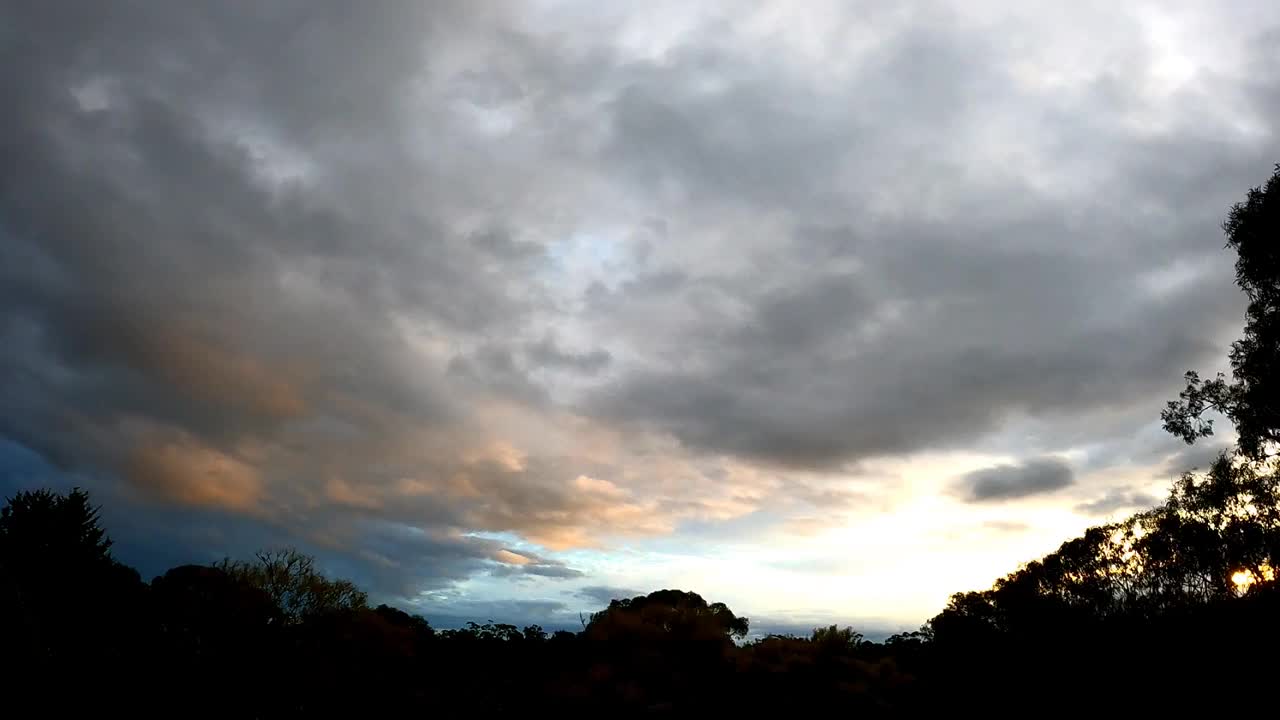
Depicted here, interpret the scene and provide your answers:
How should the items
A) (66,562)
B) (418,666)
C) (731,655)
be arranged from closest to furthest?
(731,655), (418,666), (66,562)

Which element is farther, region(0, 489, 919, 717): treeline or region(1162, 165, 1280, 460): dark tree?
region(1162, 165, 1280, 460): dark tree

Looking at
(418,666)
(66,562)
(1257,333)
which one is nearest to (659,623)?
(418,666)

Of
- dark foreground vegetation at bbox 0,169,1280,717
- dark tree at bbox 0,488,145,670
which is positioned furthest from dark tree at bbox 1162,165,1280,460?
dark tree at bbox 0,488,145,670

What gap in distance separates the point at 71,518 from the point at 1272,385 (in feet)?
294

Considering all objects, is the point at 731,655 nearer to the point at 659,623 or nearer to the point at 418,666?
the point at 659,623

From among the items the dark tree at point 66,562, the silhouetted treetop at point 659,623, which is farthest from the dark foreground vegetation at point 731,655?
the dark tree at point 66,562

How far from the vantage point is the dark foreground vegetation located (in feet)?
46.7

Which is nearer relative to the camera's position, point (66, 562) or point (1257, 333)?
point (1257, 333)

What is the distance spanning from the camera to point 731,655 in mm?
14391

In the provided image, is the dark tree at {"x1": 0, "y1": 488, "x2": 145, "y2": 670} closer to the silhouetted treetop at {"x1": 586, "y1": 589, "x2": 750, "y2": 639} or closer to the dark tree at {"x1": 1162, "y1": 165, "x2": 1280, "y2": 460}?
the silhouetted treetop at {"x1": 586, "y1": 589, "x2": 750, "y2": 639}

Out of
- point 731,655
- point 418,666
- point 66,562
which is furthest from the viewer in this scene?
point 66,562

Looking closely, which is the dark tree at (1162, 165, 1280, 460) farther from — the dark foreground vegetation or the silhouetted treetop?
the silhouetted treetop

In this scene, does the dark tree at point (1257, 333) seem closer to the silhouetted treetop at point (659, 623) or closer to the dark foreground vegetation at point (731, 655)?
the dark foreground vegetation at point (731, 655)

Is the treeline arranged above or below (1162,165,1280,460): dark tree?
below
